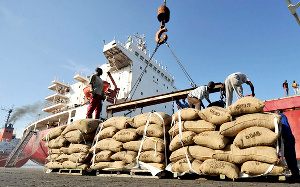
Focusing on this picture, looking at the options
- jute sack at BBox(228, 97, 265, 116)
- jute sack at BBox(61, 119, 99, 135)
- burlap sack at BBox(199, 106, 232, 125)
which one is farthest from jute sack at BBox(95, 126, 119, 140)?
jute sack at BBox(228, 97, 265, 116)

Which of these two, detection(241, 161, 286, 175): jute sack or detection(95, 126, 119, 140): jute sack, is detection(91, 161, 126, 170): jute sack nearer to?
detection(95, 126, 119, 140): jute sack

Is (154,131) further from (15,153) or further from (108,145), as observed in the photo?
(15,153)

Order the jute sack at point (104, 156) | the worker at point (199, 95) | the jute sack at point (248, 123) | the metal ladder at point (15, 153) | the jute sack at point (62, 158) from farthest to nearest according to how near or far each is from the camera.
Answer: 1. the metal ladder at point (15, 153)
2. the worker at point (199, 95)
3. the jute sack at point (62, 158)
4. the jute sack at point (104, 156)
5. the jute sack at point (248, 123)

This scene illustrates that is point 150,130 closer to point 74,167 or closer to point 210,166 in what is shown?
point 210,166

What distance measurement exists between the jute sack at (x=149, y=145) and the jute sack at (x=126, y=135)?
0.35 feet

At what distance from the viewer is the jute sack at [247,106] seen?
9.67ft

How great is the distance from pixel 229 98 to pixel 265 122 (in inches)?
94.8

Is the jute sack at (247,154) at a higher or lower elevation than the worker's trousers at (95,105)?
lower

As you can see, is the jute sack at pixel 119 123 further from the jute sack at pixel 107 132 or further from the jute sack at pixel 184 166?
the jute sack at pixel 184 166

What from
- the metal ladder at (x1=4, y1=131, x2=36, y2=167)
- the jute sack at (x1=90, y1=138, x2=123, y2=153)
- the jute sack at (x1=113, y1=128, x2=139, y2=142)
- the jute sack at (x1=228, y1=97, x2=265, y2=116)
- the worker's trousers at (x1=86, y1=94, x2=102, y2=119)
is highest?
the worker's trousers at (x1=86, y1=94, x2=102, y2=119)

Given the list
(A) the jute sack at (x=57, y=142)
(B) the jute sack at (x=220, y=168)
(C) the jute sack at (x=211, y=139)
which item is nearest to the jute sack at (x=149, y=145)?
(C) the jute sack at (x=211, y=139)

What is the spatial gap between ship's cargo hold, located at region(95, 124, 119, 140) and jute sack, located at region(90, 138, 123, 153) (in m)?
0.11

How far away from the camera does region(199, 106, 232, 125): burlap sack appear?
→ 3172 mm

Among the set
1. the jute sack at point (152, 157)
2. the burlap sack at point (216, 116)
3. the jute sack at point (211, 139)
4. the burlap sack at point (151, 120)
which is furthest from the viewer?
the burlap sack at point (151, 120)
